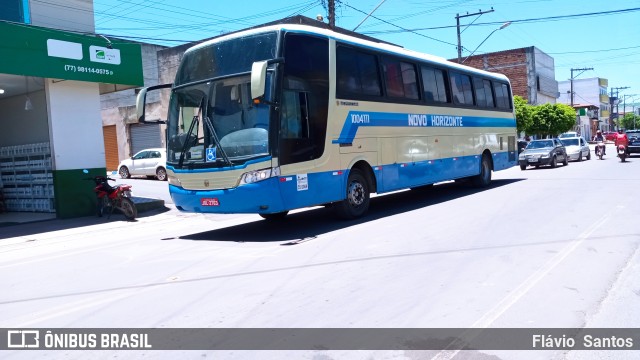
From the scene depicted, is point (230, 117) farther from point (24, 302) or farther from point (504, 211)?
point (504, 211)

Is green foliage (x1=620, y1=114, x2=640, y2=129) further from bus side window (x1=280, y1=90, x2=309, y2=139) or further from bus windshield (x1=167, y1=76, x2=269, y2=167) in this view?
bus windshield (x1=167, y1=76, x2=269, y2=167)

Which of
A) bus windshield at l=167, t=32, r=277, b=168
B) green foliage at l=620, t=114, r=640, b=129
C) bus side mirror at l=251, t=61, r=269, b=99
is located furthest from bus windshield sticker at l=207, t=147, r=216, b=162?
green foliage at l=620, t=114, r=640, b=129

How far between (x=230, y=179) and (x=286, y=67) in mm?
2187

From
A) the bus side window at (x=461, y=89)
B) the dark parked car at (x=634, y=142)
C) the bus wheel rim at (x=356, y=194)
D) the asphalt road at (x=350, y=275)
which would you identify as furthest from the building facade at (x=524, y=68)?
the asphalt road at (x=350, y=275)

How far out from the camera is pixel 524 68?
5519 cm

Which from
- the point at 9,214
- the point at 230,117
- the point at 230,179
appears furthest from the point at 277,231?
the point at 9,214

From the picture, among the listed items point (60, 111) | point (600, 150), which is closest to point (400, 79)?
point (60, 111)

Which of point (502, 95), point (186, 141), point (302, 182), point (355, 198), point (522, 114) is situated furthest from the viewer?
point (522, 114)

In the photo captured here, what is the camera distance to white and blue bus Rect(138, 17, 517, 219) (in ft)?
29.2

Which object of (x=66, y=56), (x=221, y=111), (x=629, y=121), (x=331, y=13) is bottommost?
(x=221, y=111)

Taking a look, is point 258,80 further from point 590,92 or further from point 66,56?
point 590,92

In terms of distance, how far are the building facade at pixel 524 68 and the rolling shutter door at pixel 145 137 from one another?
111ft

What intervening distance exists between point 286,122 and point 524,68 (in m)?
52.3

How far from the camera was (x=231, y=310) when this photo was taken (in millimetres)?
5270
